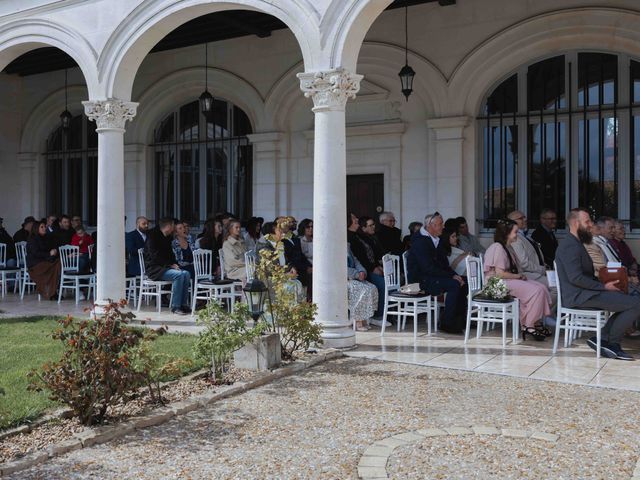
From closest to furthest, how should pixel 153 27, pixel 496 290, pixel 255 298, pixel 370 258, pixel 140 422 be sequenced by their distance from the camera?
pixel 140 422
pixel 255 298
pixel 496 290
pixel 153 27
pixel 370 258

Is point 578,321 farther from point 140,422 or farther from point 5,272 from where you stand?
point 5,272

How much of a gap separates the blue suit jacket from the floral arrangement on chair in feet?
19.5

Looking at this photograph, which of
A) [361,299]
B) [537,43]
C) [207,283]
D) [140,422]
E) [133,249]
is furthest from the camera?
[133,249]

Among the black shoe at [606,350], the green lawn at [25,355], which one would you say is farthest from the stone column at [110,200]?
the black shoe at [606,350]

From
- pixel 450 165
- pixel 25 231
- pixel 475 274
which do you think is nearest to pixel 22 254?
pixel 25 231

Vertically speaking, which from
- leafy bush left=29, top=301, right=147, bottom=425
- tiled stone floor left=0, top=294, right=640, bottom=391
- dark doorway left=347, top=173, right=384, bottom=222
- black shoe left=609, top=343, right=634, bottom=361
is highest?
dark doorway left=347, top=173, right=384, bottom=222

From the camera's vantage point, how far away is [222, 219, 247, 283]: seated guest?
9.77 m

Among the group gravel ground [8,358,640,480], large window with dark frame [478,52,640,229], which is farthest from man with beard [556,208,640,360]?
large window with dark frame [478,52,640,229]

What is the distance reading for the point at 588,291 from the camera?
6.66 meters

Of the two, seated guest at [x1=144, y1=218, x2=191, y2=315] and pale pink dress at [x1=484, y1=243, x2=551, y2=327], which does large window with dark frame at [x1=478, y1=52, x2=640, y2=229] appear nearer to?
pale pink dress at [x1=484, y1=243, x2=551, y2=327]

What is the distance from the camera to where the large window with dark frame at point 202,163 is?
13.9 m

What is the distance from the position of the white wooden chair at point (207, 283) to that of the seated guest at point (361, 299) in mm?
1907

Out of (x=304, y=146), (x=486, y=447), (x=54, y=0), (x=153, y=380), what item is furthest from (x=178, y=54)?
(x=486, y=447)

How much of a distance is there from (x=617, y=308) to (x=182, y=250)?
6594 mm
